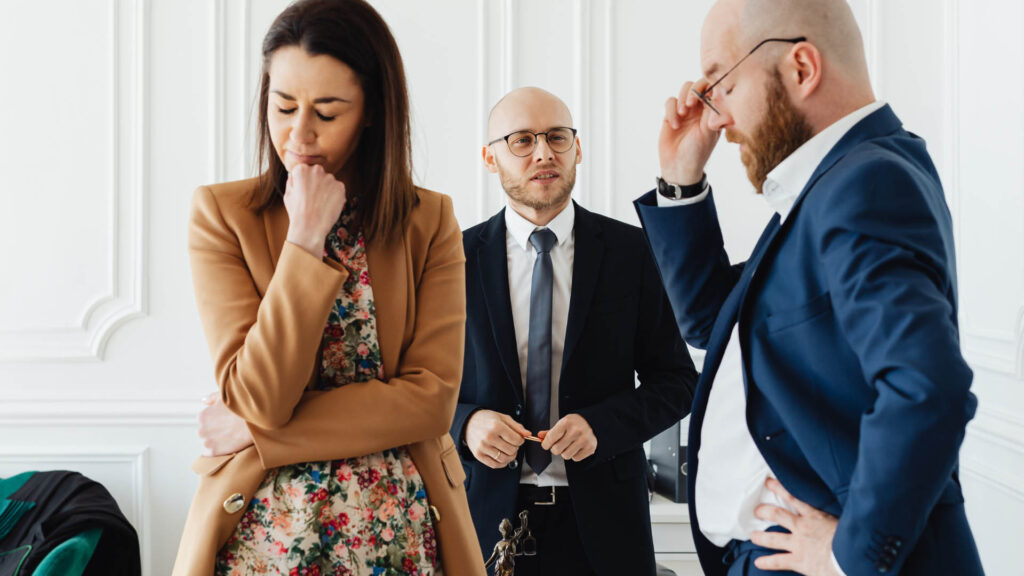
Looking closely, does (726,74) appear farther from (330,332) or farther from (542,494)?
(542,494)

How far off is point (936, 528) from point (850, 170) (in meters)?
0.53

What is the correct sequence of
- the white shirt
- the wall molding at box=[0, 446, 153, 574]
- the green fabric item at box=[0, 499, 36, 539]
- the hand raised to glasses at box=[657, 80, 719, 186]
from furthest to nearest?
1. the wall molding at box=[0, 446, 153, 574]
2. the green fabric item at box=[0, 499, 36, 539]
3. the white shirt
4. the hand raised to glasses at box=[657, 80, 719, 186]

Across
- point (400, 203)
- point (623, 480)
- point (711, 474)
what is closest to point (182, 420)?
point (623, 480)

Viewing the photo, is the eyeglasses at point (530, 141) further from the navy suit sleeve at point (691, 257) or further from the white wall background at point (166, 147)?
the white wall background at point (166, 147)

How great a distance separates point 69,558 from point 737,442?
2524 millimetres

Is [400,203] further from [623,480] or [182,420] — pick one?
[182,420]

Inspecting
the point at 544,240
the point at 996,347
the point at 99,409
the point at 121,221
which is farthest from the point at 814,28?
the point at 99,409

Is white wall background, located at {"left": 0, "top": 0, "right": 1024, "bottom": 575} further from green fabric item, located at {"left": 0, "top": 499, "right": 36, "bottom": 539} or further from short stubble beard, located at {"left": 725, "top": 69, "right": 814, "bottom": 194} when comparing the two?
short stubble beard, located at {"left": 725, "top": 69, "right": 814, "bottom": 194}

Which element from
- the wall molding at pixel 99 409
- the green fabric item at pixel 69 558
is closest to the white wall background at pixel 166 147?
the wall molding at pixel 99 409

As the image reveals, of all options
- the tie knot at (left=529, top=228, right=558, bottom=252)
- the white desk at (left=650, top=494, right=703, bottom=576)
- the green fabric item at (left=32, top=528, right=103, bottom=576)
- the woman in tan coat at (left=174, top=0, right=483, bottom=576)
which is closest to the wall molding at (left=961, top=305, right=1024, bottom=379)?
the white desk at (left=650, top=494, right=703, bottom=576)

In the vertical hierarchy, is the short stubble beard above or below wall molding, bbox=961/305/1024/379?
above

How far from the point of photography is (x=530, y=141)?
96.4 inches

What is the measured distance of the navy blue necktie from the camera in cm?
218

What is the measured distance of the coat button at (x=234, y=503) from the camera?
1.32 meters
